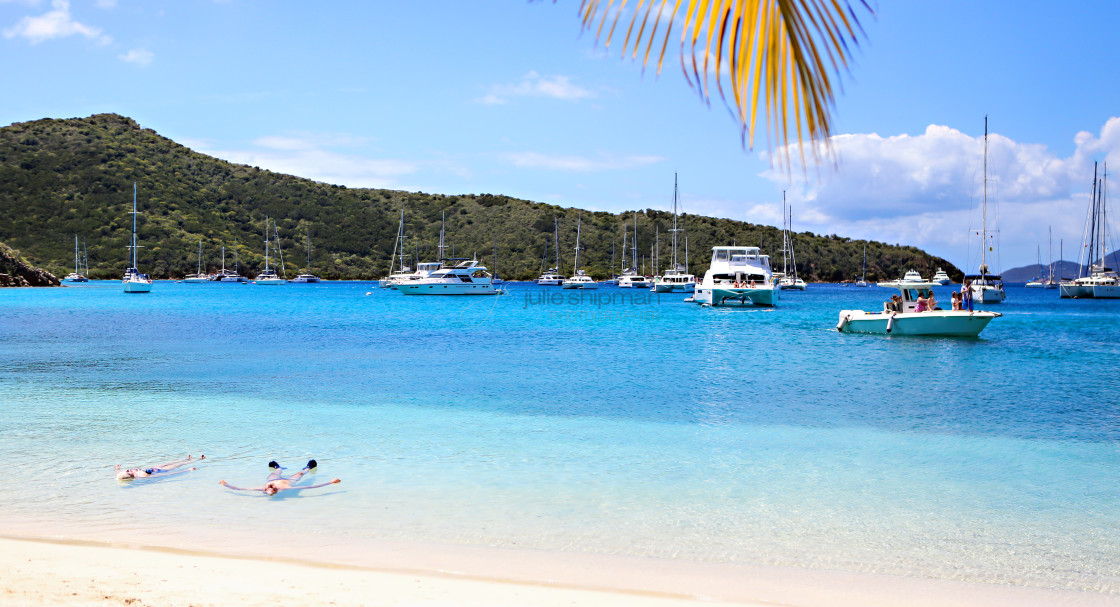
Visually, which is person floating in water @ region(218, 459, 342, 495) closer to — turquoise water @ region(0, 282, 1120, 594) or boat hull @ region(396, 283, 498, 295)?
turquoise water @ region(0, 282, 1120, 594)

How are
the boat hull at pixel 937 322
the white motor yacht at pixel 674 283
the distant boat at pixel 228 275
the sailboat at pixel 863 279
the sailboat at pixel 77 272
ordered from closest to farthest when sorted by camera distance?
the boat hull at pixel 937 322 < the white motor yacht at pixel 674 283 < the sailboat at pixel 77 272 < the distant boat at pixel 228 275 < the sailboat at pixel 863 279

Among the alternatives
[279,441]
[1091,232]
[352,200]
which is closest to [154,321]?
[279,441]

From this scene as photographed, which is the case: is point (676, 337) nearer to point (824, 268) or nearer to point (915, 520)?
point (915, 520)

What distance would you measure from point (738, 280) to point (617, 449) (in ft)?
131

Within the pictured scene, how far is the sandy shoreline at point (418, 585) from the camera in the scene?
4867 mm

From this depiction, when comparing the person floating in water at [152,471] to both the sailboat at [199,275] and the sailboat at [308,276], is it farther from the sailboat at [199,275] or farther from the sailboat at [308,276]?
the sailboat at [308,276]

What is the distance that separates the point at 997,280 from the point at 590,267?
66476 mm

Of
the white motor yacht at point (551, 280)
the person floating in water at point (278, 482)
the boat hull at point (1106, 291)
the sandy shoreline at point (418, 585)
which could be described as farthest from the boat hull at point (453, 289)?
the sandy shoreline at point (418, 585)

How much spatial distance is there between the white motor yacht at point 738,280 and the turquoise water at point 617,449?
23.5 m

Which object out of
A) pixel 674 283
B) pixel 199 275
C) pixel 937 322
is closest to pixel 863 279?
pixel 674 283

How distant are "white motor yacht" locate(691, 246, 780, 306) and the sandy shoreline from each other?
43.6 metres

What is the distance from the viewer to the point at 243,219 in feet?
391

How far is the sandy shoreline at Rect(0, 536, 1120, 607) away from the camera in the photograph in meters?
4.87

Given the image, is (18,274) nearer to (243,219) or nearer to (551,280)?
(243,219)
